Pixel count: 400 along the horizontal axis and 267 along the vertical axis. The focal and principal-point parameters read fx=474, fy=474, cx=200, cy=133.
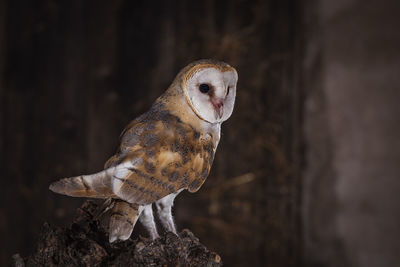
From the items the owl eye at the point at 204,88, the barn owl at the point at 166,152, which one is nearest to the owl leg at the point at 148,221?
the barn owl at the point at 166,152

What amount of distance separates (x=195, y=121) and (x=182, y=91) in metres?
0.06

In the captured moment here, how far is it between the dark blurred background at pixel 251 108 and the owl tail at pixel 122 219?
1.04m

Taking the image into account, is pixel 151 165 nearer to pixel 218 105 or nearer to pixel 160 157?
pixel 160 157

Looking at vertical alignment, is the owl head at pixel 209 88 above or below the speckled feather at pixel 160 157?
above

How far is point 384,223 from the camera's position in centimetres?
177

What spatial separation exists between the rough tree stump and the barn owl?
0.15 ft

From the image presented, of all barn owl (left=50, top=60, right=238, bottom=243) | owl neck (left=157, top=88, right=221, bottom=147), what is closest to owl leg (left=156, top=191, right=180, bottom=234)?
barn owl (left=50, top=60, right=238, bottom=243)

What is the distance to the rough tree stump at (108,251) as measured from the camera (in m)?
0.75

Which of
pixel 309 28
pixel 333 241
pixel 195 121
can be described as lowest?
pixel 333 241

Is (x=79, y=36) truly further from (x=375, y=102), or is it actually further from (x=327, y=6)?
(x=375, y=102)

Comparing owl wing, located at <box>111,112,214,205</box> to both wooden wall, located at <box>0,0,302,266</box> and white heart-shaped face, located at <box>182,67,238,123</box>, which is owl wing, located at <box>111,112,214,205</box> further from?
wooden wall, located at <box>0,0,302,266</box>

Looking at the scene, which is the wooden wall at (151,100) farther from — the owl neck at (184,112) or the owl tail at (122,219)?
the owl tail at (122,219)

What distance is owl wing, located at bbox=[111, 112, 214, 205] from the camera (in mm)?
747

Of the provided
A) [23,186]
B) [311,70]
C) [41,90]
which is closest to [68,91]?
[41,90]
